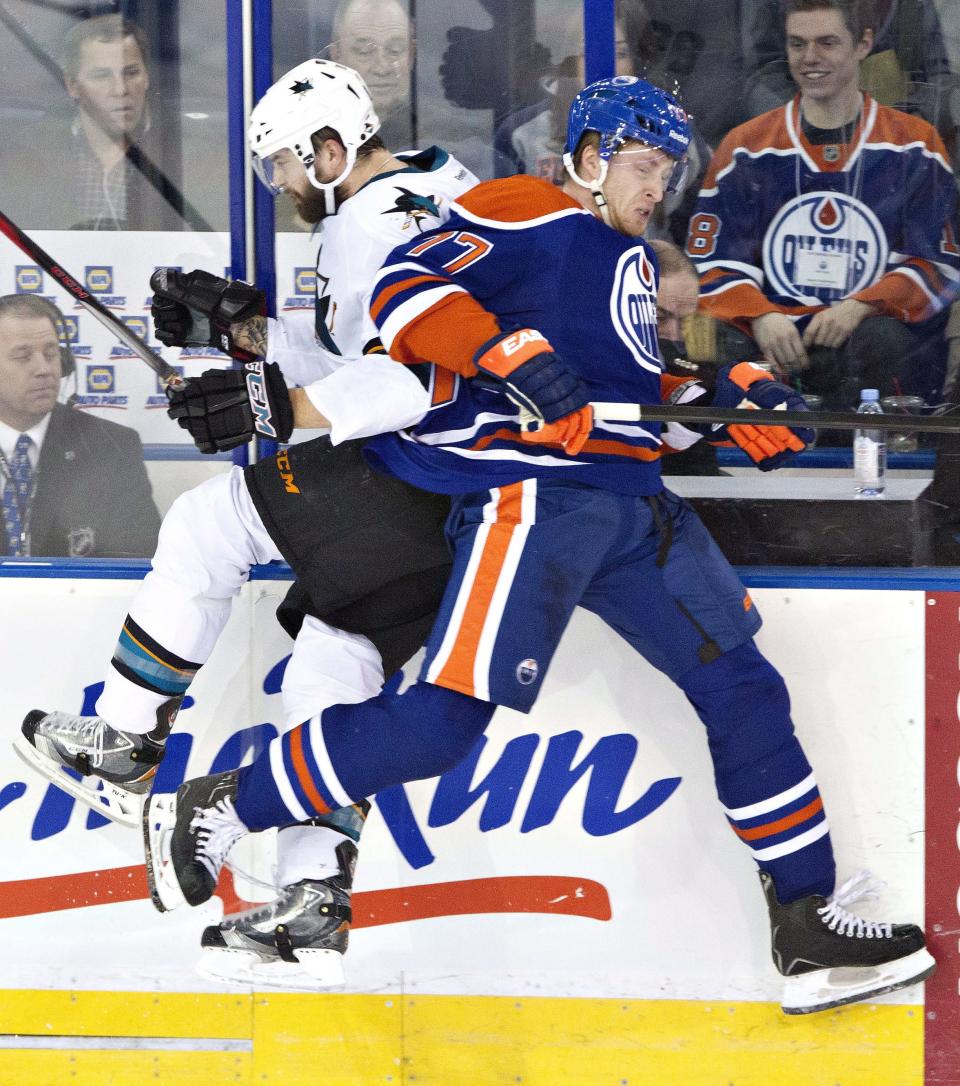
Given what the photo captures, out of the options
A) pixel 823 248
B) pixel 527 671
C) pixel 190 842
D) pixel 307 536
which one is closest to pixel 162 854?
pixel 190 842

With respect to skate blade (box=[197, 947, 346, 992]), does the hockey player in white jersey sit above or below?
above

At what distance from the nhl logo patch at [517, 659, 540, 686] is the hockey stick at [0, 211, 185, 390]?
2.59 feet

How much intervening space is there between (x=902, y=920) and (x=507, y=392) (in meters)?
1.24

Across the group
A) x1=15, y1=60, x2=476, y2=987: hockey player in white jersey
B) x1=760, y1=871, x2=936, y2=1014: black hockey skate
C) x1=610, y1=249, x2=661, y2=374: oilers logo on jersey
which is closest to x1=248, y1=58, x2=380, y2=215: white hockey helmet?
x1=15, y1=60, x2=476, y2=987: hockey player in white jersey

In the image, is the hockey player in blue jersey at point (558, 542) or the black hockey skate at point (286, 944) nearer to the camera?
the hockey player in blue jersey at point (558, 542)

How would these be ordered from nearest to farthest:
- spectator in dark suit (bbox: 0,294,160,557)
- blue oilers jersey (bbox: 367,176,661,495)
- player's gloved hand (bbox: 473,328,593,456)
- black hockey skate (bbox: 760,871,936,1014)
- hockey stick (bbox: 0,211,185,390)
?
player's gloved hand (bbox: 473,328,593,456) → blue oilers jersey (bbox: 367,176,661,495) → black hockey skate (bbox: 760,871,936,1014) → hockey stick (bbox: 0,211,185,390) → spectator in dark suit (bbox: 0,294,160,557)

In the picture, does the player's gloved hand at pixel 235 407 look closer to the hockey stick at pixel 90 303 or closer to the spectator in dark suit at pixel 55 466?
the hockey stick at pixel 90 303

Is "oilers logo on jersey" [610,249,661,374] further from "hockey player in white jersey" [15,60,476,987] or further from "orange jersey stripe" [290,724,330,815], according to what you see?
"orange jersey stripe" [290,724,330,815]

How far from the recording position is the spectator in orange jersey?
8.27 feet

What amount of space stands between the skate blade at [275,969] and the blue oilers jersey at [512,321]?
0.79 m

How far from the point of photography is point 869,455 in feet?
8.48

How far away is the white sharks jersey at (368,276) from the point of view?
7.37 feet

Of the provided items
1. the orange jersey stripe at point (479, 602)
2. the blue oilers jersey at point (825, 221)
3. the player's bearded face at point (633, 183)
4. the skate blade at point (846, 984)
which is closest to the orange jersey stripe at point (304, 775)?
the orange jersey stripe at point (479, 602)

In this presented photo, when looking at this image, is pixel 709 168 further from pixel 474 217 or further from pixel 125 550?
pixel 125 550
